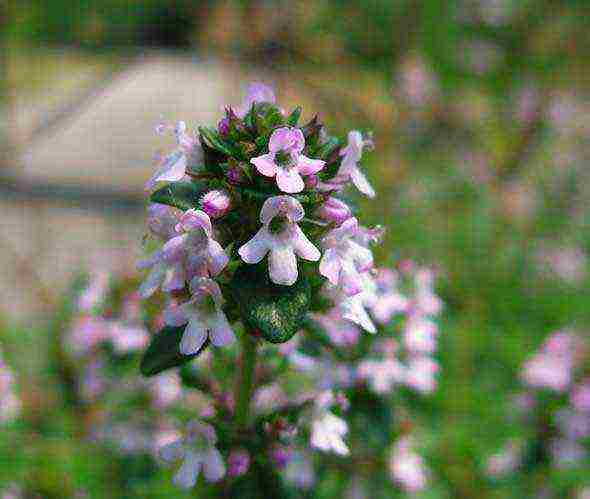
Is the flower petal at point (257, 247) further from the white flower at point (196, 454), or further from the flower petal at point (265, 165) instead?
the white flower at point (196, 454)

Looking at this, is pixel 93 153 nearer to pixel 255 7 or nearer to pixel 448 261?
pixel 255 7

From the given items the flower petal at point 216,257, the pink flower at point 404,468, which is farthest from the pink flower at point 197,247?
the pink flower at point 404,468

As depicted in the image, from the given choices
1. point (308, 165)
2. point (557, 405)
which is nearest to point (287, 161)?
point (308, 165)

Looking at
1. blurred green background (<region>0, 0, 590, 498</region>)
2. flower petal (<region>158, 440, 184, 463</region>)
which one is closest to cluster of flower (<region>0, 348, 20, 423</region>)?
blurred green background (<region>0, 0, 590, 498</region>)

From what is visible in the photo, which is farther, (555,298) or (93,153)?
(93,153)

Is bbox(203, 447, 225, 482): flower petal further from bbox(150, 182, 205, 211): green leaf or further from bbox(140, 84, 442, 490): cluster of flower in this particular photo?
bbox(150, 182, 205, 211): green leaf

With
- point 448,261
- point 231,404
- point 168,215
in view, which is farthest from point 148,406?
point 448,261

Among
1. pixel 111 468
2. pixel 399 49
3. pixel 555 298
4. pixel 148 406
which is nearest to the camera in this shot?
pixel 148 406
